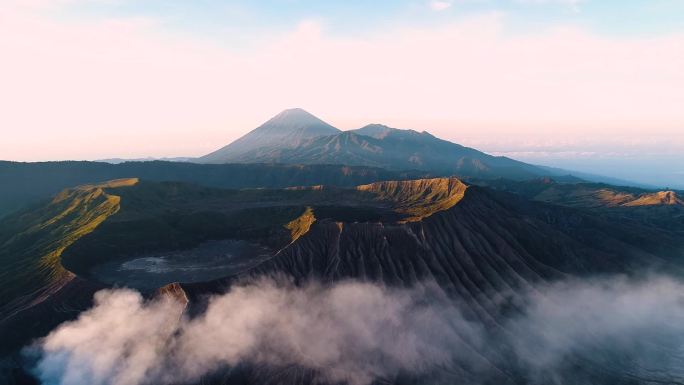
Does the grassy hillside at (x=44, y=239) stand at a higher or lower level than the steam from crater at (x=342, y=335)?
higher

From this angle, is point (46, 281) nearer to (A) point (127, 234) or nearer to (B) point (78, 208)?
(A) point (127, 234)

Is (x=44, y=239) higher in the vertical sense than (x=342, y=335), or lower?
higher

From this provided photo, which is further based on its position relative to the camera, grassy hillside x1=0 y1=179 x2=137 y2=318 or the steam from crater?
grassy hillside x1=0 y1=179 x2=137 y2=318

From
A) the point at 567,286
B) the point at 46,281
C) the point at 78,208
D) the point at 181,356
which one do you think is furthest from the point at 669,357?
the point at 78,208

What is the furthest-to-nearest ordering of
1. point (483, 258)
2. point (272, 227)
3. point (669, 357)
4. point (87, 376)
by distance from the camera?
point (272, 227), point (483, 258), point (669, 357), point (87, 376)

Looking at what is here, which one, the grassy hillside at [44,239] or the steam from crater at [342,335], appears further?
the grassy hillside at [44,239]

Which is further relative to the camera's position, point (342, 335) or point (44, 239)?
point (44, 239)

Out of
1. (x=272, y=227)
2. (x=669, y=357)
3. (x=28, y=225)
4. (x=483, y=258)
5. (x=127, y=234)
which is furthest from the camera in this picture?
(x=28, y=225)

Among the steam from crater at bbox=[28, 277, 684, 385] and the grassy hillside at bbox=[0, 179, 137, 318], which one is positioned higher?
the grassy hillside at bbox=[0, 179, 137, 318]
